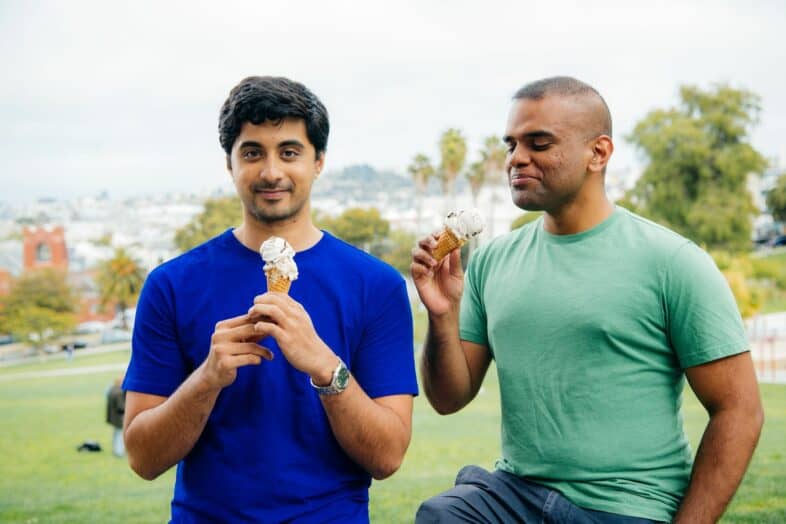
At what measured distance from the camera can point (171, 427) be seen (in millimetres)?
2465

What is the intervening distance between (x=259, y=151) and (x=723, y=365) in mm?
1546

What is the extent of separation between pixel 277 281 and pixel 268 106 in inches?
21.1

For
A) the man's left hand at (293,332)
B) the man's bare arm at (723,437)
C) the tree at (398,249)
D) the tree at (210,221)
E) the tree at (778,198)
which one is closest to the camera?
the man's left hand at (293,332)

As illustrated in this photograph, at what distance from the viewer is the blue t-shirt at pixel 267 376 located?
257 centimetres

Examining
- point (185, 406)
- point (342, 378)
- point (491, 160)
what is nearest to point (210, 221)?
point (491, 160)

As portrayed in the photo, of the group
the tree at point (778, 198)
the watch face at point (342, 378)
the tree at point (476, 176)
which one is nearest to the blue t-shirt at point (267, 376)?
the watch face at point (342, 378)

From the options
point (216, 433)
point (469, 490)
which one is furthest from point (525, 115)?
point (216, 433)

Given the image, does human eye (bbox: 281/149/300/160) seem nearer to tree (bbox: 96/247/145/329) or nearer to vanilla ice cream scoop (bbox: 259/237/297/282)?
vanilla ice cream scoop (bbox: 259/237/297/282)

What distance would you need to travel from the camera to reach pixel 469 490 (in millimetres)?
2873

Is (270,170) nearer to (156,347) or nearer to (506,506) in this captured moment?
(156,347)

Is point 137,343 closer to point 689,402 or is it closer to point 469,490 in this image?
point 469,490

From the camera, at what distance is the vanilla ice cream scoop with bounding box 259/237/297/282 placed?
2441mm

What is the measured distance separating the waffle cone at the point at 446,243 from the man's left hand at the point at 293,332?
718 millimetres

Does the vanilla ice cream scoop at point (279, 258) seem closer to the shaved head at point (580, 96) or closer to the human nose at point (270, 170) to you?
the human nose at point (270, 170)
